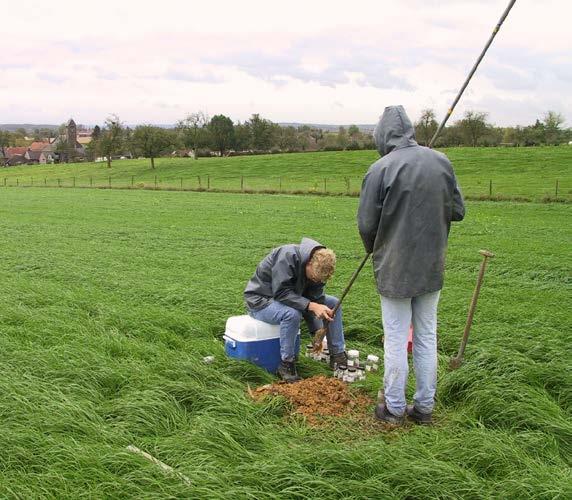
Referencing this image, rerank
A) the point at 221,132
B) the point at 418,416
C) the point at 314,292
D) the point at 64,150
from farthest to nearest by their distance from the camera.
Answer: the point at 64,150 < the point at 221,132 < the point at 314,292 < the point at 418,416

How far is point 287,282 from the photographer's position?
207 inches

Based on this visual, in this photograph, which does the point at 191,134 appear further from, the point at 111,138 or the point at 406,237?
the point at 406,237

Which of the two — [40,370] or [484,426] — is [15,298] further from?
[484,426]

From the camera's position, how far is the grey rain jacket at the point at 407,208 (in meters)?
4.00


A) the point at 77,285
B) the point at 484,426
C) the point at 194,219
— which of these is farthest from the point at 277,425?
the point at 194,219

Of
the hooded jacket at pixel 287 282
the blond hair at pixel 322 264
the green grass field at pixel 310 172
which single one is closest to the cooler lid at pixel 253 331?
the hooded jacket at pixel 287 282

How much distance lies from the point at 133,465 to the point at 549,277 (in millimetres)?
8238

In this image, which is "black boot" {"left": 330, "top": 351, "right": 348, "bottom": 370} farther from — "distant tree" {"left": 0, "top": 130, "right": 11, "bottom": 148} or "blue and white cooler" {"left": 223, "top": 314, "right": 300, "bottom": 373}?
"distant tree" {"left": 0, "top": 130, "right": 11, "bottom": 148}

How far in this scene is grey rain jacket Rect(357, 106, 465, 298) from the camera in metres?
4.00

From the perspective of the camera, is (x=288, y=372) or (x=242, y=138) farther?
(x=242, y=138)

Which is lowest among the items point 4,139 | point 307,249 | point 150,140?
point 307,249

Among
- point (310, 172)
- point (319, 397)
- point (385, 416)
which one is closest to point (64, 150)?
point (310, 172)

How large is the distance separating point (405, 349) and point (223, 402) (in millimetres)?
1408

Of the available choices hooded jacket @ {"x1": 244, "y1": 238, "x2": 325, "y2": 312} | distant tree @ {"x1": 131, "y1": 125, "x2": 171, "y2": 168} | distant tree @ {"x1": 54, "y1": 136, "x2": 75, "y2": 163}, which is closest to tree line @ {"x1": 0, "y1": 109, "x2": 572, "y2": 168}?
distant tree @ {"x1": 131, "y1": 125, "x2": 171, "y2": 168}
